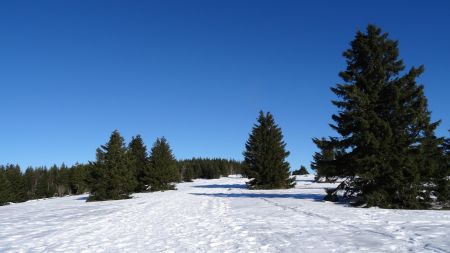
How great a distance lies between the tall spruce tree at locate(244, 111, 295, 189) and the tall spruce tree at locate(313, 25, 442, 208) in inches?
921

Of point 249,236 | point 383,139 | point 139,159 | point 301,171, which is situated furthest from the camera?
point 301,171

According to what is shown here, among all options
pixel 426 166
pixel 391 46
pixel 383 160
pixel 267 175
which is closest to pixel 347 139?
Answer: pixel 383 160

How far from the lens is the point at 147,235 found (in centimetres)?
1223

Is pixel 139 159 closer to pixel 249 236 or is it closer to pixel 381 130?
pixel 381 130

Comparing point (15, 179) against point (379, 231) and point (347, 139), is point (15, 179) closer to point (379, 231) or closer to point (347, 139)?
point (347, 139)

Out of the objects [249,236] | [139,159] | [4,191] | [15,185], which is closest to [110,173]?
[139,159]

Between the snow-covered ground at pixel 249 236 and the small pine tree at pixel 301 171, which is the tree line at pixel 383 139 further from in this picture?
the small pine tree at pixel 301 171

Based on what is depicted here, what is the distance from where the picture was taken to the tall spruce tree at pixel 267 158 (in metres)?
46.2

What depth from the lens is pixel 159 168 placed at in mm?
55781

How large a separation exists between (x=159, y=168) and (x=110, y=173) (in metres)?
18.8

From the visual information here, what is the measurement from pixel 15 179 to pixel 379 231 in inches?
3196

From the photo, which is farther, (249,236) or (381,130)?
(381,130)

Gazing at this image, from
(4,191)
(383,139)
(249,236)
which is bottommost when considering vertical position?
(249,236)

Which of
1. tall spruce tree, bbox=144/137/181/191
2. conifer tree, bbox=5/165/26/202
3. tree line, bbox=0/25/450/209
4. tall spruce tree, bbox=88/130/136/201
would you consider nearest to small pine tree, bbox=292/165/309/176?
tall spruce tree, bbox=144/137/181/191
